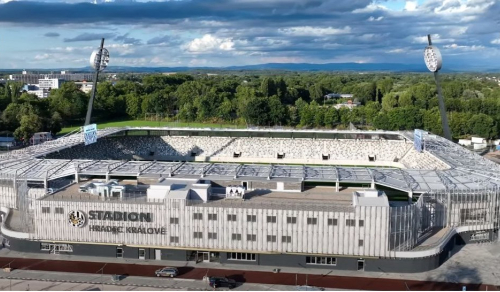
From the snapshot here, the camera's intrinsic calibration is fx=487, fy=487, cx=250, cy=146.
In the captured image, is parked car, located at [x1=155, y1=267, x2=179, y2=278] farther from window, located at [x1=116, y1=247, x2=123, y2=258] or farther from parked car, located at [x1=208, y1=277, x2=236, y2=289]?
window, located at [x1=116, y1=247, x2=123, y2=258]

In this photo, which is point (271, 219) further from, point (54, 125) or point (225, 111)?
point (225, 111)

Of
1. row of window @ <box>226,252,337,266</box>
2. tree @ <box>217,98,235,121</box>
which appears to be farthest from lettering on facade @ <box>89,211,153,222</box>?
tree @ <box>217,98,235,121</box>

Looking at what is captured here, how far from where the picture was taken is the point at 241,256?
3591 cm

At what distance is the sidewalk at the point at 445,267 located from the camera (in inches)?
1325

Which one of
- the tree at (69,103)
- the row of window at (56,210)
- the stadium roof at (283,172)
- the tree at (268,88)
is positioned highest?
the tree at (268,88)

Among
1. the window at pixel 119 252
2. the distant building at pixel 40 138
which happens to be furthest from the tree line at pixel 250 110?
the window at pixel 119 252

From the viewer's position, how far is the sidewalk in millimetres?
33656

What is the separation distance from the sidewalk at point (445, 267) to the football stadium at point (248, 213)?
0.52 m

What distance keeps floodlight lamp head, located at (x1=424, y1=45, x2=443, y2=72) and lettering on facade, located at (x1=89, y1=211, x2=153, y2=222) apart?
159 feet

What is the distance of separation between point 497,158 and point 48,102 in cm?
9628

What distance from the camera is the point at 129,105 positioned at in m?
125

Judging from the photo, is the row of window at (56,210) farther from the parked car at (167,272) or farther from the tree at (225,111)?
the tree at (225,111)

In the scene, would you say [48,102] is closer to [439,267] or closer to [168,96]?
[168,96]

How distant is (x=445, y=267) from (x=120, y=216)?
24099 mm
